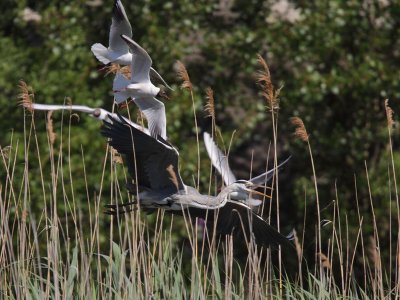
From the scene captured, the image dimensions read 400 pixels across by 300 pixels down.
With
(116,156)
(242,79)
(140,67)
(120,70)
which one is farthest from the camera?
(242,79)

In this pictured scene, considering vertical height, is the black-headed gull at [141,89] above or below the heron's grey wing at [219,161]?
above

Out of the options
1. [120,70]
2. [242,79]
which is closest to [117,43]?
[120,70]

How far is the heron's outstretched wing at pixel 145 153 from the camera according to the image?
3.84m

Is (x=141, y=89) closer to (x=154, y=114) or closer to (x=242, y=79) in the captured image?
(x=154, y=114)

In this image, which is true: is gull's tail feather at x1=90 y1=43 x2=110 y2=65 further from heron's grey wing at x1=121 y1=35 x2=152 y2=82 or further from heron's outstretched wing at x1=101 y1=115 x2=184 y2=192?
heron's outstretched wing at x1=101 y1=115 x2=184 y2=192

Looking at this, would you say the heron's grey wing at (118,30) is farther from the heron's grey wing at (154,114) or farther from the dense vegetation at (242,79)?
the dense vegetation at (242,79)

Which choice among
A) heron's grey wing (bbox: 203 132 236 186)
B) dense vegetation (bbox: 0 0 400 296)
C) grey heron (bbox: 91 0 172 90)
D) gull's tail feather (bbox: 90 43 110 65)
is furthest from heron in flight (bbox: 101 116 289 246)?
dense vegetation (bbox: 0 0 400 296)

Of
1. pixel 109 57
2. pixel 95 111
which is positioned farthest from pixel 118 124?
pixel 109 57

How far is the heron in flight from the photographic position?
3.85m

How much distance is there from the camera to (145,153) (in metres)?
4.04

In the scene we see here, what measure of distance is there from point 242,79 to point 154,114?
361cm

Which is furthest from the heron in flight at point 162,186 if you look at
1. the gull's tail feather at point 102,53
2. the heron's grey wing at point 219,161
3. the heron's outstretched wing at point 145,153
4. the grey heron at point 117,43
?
the gull's tail feather at point 102,53

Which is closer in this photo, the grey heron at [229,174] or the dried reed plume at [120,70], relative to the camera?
the dried reed plume at [120,70]

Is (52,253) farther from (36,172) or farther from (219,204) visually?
(36,172)
